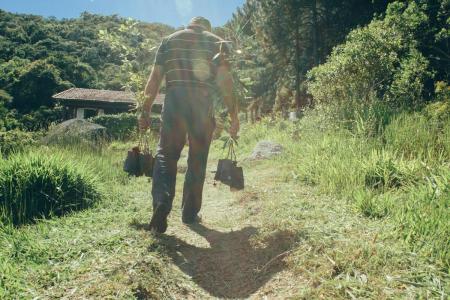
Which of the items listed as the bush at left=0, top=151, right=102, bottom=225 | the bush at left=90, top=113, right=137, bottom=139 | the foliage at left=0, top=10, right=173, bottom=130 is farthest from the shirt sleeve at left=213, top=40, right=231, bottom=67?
the foliage at left=0, top=10, right=173, bottom=130

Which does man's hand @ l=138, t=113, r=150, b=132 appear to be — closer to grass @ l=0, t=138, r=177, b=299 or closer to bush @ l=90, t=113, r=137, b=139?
grass @ l=0, t=138, r=177, b=299

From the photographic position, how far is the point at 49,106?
43.1 m

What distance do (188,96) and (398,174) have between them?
2.87 m

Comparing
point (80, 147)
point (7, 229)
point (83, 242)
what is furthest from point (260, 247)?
point (80, 147)

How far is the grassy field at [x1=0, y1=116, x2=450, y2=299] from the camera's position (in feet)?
8.24

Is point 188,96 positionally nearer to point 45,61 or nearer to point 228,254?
point 228,254

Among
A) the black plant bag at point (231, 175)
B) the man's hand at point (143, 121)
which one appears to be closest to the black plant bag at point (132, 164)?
the man's hand at point (143, 121)

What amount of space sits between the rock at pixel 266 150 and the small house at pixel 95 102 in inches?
977

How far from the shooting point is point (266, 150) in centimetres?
994

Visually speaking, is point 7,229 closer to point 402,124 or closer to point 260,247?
point 260,247

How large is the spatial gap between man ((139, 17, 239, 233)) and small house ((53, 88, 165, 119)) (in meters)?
30.3

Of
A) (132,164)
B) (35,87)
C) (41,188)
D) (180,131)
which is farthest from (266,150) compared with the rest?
(35,87)

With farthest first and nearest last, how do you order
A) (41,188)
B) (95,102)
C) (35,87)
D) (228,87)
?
(35,87), (95,102), (41,188), (228,87)

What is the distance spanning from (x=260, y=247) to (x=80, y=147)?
218 inches
